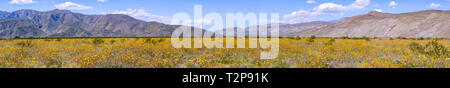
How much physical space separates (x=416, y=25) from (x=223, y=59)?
381 ft

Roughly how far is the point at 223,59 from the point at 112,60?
368 centimetres

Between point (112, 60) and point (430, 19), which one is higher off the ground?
point (430, 19)

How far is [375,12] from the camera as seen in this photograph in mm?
175875
